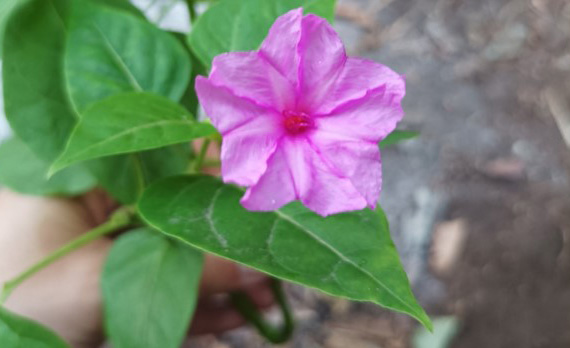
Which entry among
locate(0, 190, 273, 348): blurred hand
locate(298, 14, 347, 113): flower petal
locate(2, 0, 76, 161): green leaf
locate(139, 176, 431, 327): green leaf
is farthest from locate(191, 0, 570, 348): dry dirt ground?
locate(298, 14, 347, 113): flower petal

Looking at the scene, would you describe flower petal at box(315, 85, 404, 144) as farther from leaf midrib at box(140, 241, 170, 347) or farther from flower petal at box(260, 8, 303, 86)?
leaf midrib at box(140, 241, 170, 347)

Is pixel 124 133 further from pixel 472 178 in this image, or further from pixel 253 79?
pixel 472 178

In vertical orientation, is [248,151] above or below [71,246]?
above

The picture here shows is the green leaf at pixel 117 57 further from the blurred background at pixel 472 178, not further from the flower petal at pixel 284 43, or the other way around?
the blurred background at pixel 472 178

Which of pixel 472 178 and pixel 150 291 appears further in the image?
pixel 472 178

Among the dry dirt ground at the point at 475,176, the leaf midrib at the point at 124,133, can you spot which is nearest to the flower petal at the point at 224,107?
the leaf midrib at the point at 124,133

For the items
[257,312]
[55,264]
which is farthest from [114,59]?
[257,312]
